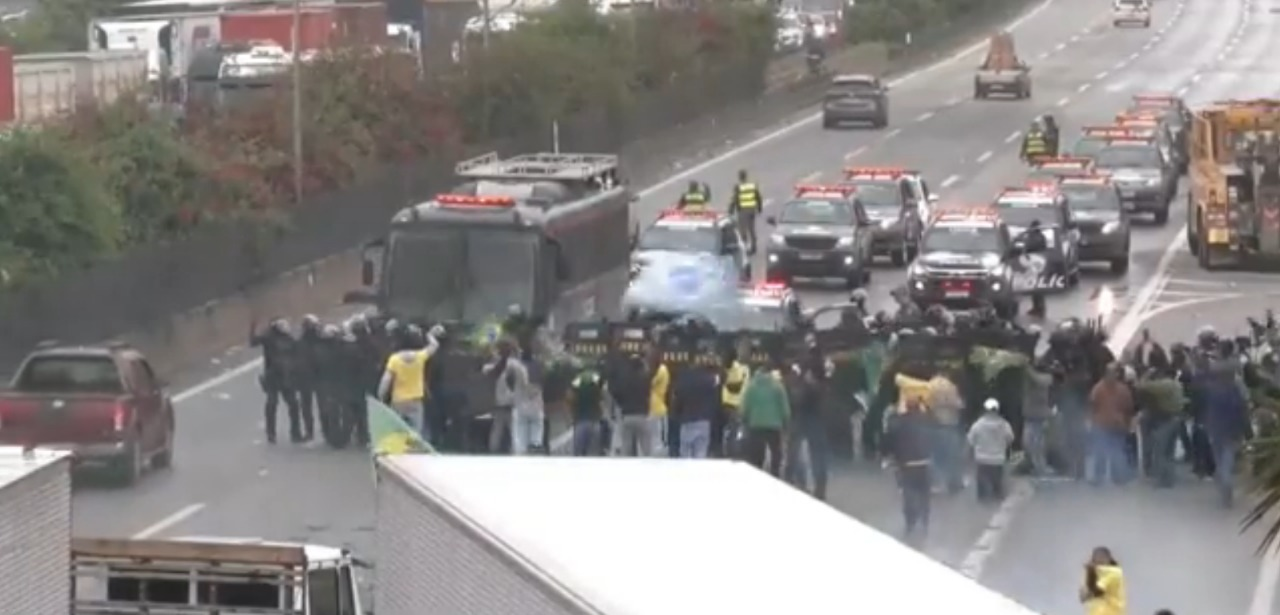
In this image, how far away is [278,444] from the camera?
30484mm

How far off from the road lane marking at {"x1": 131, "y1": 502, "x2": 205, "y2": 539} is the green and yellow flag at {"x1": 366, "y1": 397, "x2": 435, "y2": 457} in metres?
2.06

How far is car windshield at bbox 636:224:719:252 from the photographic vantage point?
135 feet

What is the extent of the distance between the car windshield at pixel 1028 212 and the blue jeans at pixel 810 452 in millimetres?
19694

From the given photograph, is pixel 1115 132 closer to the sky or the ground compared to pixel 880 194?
closer to the ground

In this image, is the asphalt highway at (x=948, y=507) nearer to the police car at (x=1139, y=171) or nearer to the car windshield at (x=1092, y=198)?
the police car at (x=1139, y=171)

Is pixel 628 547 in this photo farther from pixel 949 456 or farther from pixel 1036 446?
pixel 1036 446

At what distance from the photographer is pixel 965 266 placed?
42.5 metres

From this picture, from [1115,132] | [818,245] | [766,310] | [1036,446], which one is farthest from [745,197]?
[1036,446]

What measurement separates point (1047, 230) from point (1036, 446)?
17.9 metres

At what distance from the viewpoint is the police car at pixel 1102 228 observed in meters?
48.1

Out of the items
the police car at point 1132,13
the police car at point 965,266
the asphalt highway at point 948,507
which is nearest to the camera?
the asphalt highway at point 948,507

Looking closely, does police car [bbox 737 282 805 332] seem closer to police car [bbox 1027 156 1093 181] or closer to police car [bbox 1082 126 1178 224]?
police car [bbox 1027 156 1093 181]

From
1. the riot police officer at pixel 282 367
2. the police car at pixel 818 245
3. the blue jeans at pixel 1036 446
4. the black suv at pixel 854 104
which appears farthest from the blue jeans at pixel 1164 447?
the black suv at pixel 854 104

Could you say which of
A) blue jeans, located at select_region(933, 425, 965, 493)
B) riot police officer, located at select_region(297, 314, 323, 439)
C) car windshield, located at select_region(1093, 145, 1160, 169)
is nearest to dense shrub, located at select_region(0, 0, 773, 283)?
riot police officer, located at select_region(297, 314, 323, 439)
